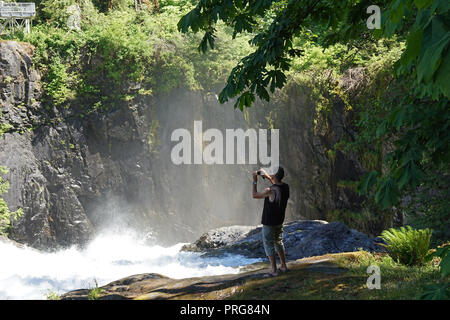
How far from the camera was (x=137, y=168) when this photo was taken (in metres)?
16.2

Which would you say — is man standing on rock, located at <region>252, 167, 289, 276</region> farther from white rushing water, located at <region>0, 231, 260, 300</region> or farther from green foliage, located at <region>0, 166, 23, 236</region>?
green foliage, located at <region>0, 166, 23, 236</region>

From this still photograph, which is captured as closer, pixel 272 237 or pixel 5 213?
pixel 272 237

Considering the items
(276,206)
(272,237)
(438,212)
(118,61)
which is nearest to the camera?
(276,206)

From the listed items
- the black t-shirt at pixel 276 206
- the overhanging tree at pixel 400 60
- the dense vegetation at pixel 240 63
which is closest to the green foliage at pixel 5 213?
the dense vegetation at pixel 240 63

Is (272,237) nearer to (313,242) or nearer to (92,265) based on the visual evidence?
(313,242)

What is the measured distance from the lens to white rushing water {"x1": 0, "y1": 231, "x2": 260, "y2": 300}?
30.0 ft

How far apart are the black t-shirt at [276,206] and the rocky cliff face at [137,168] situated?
25.0 ft

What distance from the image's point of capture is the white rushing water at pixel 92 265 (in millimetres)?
9148

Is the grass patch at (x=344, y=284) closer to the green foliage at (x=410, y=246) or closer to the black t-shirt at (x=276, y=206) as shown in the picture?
the green foliage at (x=410, y=246)

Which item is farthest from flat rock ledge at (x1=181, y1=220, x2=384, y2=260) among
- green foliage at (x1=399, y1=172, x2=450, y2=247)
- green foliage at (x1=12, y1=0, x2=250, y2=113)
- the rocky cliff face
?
green foliage at (x1=12, y1=0, x2=250, y2=113)

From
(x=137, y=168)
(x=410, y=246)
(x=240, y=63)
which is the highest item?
(x=240, y=63)

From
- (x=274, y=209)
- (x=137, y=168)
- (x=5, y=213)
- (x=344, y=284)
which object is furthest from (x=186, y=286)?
(x=137, y=168)

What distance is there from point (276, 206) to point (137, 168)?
11.2 meters

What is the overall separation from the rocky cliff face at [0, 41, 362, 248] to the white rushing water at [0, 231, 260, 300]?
693mm
